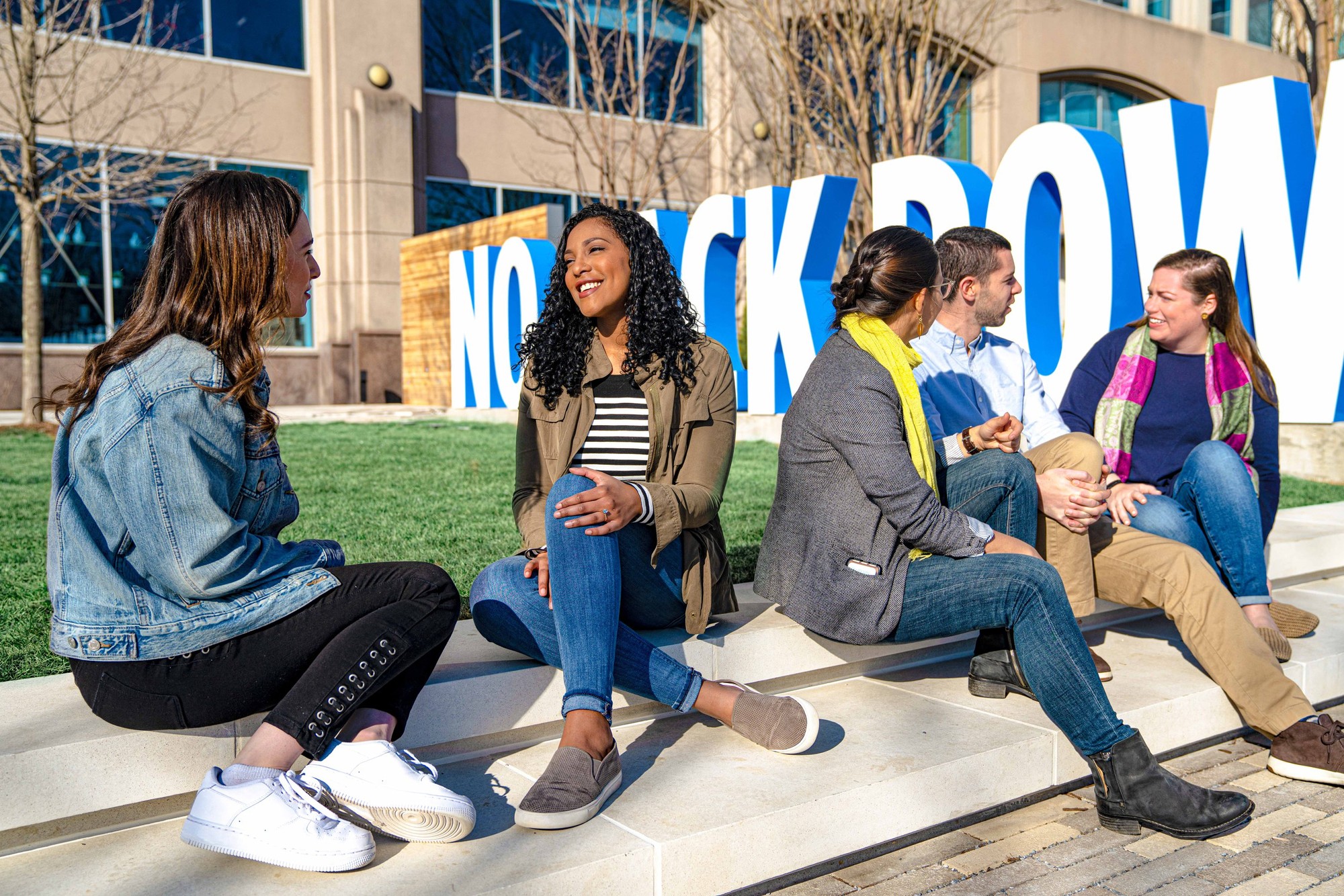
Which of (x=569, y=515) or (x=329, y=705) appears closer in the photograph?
(x=329, y=705)

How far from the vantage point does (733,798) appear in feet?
8.22

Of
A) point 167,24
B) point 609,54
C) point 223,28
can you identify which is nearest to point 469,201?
point 609,54

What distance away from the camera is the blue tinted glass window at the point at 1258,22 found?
2489cm

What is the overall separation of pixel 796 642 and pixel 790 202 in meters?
6.87

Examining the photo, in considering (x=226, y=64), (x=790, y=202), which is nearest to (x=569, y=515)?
(x=790, y=202)

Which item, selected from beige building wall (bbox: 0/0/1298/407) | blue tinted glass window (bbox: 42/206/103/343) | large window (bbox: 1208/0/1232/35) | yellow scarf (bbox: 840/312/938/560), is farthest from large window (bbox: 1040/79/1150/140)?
yellow scarf (bbox: 840/312/938/560)

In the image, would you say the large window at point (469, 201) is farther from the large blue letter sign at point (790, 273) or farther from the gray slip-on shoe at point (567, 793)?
the gray slip-on shoe at point (567, 793)

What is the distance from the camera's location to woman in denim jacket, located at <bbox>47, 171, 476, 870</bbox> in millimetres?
2023

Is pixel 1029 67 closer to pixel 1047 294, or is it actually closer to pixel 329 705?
pixel 1047 294

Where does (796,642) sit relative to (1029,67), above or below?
below

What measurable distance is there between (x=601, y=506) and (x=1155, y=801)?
1526 mm

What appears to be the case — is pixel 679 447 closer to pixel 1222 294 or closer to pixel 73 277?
pixel 1222 294

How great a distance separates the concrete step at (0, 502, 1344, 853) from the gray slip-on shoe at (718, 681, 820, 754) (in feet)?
1.20

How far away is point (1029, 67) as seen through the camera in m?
21.4
